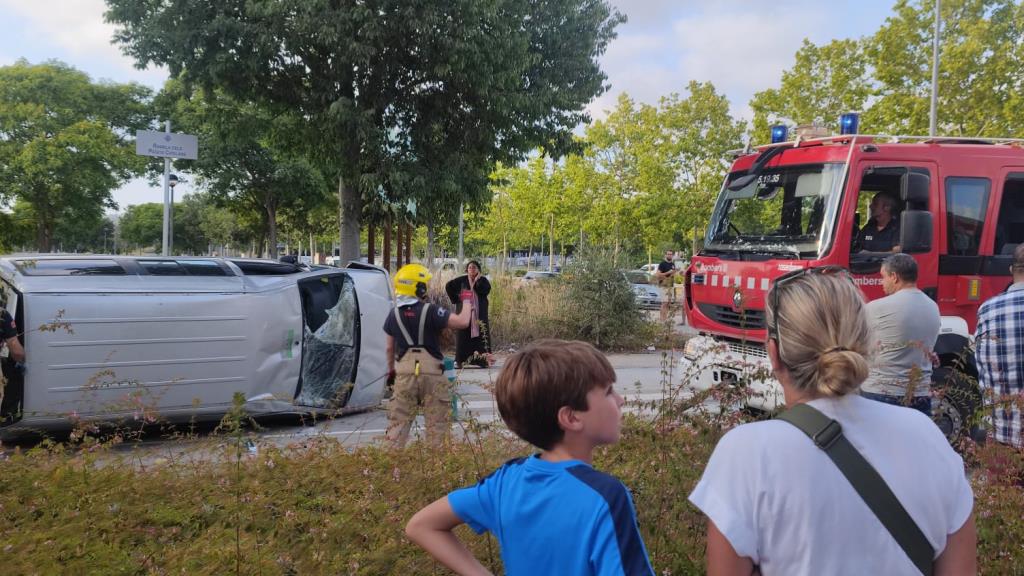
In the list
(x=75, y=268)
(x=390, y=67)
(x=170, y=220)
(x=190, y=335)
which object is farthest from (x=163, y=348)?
(x=170, y=220)

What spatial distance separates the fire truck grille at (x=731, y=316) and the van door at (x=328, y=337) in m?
3.72

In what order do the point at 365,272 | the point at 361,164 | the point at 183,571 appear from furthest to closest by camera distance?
the point at 361,164, the point at 365,272, the point at 183,571

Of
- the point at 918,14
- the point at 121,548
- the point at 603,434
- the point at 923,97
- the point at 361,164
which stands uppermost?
the point at 918,14

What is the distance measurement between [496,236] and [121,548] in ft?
167

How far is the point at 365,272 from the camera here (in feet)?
27.3

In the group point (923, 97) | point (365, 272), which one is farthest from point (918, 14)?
point (365, 272)

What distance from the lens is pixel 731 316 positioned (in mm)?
6957

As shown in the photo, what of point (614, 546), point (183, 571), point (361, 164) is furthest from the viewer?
point (361, 164)

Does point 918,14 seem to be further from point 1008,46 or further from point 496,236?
point 496,236

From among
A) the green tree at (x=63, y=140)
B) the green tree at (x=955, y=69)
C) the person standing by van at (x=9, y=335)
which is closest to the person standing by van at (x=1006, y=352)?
the person standing by van at (x=9, y=335)

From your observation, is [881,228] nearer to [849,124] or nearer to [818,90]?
[849,124]

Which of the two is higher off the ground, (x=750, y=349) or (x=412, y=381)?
(x=750, y=349)

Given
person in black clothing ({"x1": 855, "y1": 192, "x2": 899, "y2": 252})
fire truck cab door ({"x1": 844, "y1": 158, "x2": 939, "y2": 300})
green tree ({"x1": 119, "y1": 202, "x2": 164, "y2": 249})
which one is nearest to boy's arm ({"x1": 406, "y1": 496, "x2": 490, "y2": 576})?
fire truck cab door ({"x1": 844, "y1": 158, "x2": 939, "y2": 300})

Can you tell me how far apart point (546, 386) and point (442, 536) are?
17.3 inches
